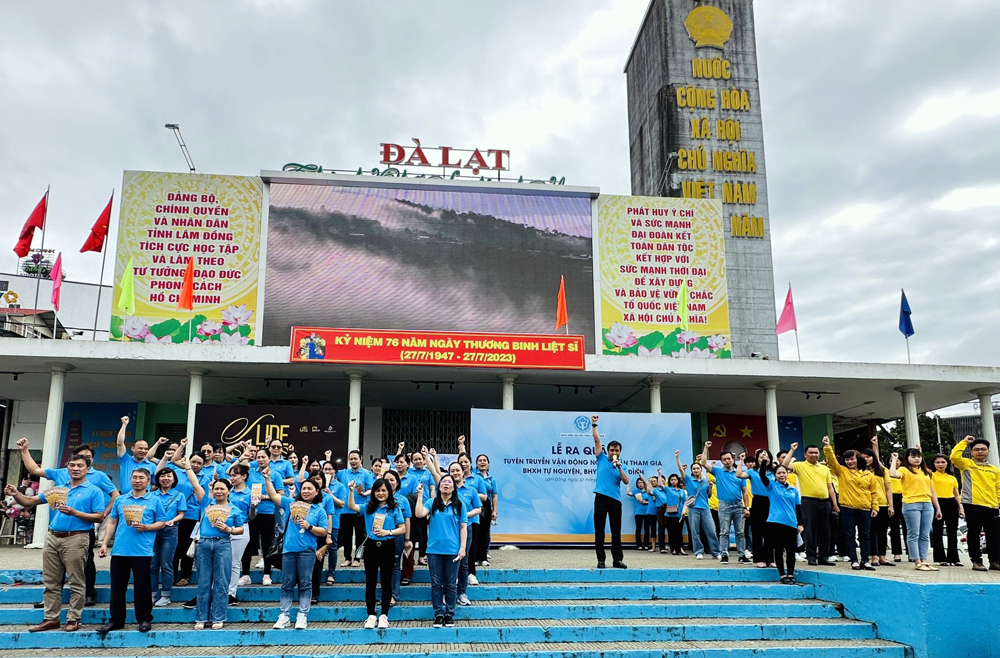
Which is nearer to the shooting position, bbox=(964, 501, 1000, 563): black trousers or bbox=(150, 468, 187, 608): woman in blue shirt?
bbox=(150, 468, 187, 608): woman in blue shirt

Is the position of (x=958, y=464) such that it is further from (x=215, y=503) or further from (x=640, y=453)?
(x=215, y=503)

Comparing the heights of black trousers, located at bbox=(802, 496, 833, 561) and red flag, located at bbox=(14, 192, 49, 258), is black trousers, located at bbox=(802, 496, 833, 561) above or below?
below

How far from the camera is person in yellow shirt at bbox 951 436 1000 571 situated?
8.80 metres

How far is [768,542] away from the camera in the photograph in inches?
370

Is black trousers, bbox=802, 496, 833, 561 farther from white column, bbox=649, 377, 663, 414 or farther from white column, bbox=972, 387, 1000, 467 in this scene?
white column, bbox=972, 387, 1000, 467

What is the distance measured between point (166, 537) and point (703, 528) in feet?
25.1

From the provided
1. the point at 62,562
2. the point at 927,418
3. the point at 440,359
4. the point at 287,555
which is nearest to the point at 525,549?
the point at 440,359

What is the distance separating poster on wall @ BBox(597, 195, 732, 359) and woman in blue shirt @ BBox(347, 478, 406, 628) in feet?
34.3

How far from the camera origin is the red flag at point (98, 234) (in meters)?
16.5

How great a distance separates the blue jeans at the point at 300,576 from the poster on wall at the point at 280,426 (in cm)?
666

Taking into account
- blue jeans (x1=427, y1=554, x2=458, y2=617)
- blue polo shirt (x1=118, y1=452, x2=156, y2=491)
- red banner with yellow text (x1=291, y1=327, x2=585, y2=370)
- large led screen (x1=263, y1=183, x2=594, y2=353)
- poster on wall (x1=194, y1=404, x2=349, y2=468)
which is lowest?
blue jeans (x1=427, y1=554, x2=458, y2=617)

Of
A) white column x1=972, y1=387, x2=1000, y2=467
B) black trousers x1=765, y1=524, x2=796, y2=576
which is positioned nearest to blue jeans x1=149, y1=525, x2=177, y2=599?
black trousers x1=765, y1=524, x2=796, y2=576

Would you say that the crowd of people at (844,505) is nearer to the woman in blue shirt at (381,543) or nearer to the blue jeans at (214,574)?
the woman in blue shirt at (381,543)

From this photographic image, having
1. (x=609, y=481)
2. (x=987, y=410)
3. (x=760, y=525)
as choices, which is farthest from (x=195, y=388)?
(x=987, y=410)
